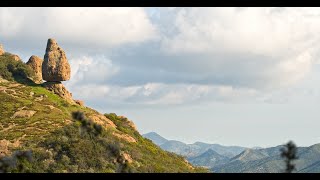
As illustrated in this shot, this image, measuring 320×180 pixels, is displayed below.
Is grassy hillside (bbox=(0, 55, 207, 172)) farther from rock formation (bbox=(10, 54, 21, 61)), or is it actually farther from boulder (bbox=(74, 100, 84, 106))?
boulder (bbox=(74, 100, 84, 106))

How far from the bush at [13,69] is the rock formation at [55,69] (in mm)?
7324

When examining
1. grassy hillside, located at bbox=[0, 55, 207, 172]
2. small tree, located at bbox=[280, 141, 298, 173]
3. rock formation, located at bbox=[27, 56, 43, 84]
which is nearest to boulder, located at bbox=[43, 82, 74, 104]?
grassy hillside, located at bbox=[0, 55, 207, 172]

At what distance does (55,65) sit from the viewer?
332 feet

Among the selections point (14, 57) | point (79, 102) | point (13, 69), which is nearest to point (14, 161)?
point (79, 102)

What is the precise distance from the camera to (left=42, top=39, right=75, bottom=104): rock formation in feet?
331

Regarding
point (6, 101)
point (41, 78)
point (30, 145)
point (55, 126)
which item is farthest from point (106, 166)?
point (41, 78)

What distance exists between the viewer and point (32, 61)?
11275 centimetres

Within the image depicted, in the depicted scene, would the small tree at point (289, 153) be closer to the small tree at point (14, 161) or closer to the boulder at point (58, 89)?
the small tree at point (14, 161)

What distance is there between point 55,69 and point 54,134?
20.2 m

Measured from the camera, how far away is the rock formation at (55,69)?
100812mm
